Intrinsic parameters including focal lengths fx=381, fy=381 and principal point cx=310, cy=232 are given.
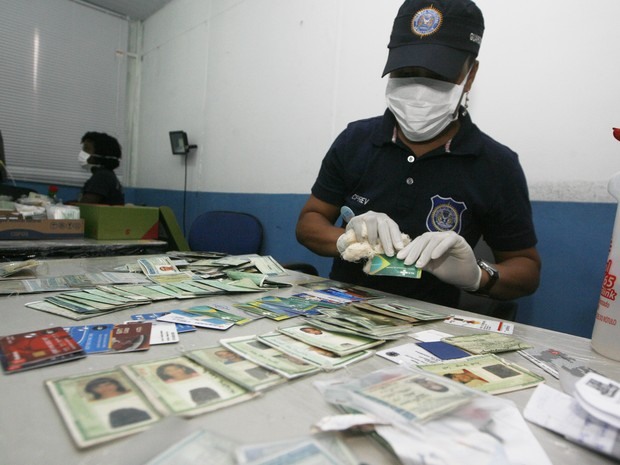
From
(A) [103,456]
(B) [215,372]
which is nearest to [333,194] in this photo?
(B) [215,372]

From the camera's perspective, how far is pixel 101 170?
2.79 m

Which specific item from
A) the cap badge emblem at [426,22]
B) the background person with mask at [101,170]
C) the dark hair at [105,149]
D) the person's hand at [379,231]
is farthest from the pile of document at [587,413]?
the dark hair at [105,149]

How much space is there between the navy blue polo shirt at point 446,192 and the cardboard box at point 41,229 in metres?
1.37

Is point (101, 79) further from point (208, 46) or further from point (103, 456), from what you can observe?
point (103, 456)

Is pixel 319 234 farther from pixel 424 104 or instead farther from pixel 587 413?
pixel 587 413

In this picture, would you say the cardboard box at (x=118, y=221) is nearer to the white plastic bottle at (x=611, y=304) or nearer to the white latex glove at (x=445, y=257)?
the white latex glove at (x=445, y=257)

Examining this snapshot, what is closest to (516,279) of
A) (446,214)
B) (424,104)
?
(446,214)

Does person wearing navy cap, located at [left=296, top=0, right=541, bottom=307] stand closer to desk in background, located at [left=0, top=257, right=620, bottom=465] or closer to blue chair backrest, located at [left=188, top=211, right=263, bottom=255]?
desk in background, located at [left=0, top=257, right=620, bottom=465]

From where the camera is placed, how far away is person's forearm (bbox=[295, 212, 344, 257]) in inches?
47.7

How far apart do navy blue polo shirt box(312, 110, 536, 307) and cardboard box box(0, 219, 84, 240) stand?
137cm

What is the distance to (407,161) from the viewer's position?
1.22m

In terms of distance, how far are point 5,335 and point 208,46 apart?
2.81 m

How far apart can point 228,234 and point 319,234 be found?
116 centimetres

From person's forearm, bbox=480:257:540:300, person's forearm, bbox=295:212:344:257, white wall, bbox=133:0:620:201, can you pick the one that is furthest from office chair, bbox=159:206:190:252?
person's forearm, bbox=480:257:540:300
